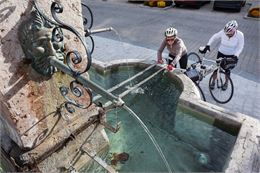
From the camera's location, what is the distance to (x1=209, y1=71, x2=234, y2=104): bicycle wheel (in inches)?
233

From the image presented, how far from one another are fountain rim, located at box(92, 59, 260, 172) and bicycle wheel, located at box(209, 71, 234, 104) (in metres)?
1.63

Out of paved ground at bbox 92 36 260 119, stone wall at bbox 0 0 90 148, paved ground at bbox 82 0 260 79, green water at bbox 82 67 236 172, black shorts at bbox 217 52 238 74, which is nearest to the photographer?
stone wall at bbox 0 0 90 148

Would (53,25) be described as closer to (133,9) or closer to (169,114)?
(169,114)

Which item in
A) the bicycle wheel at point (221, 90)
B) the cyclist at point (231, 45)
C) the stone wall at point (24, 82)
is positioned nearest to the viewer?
the stone wall at point (24, 82)

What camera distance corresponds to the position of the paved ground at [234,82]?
18.9ft

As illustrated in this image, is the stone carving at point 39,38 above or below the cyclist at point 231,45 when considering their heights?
above

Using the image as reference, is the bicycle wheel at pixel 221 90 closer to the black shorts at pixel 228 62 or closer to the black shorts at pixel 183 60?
the black shorts at pixel 228 62

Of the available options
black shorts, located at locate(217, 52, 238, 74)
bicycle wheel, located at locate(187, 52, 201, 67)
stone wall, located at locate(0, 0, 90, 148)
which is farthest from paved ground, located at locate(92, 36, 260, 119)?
stone wall, located at locate(0, 0, 90, 148)

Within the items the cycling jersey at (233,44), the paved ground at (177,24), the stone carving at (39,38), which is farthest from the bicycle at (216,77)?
the stone carving at (39,38)

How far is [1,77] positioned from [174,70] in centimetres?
337

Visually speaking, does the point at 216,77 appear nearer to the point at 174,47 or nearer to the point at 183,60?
the point at 183,60

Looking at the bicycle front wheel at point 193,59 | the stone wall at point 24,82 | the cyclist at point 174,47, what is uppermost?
the stone wall at point 24,82

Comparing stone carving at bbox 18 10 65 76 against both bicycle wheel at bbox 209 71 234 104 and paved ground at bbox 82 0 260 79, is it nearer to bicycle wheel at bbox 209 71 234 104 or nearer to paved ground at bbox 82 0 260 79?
bicycle wheel at bbox 209 71 234 104

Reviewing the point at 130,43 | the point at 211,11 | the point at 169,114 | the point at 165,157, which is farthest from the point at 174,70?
the point at 211,11
